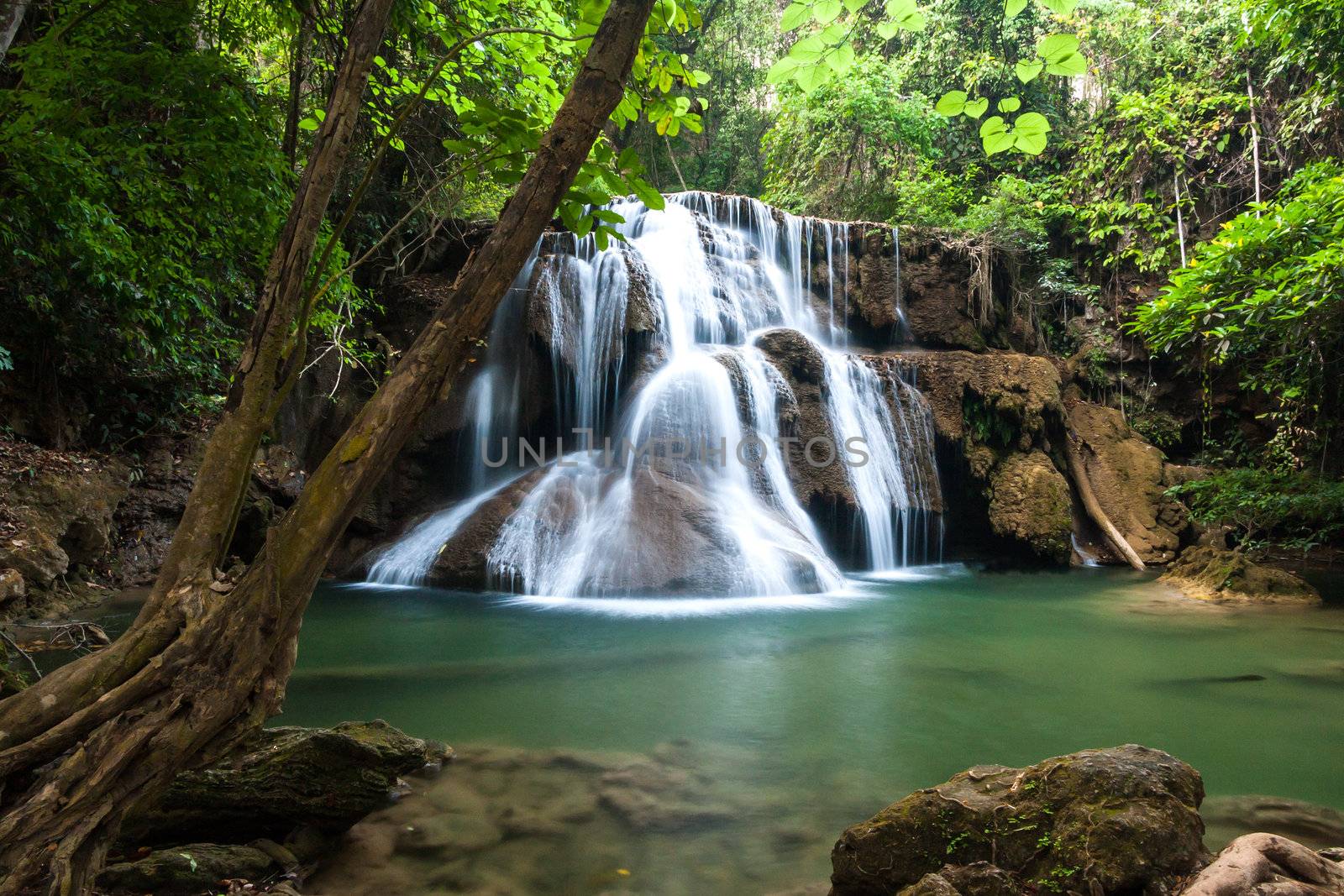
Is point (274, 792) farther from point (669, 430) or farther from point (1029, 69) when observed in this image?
point (669, 430)

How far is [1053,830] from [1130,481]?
12001mm

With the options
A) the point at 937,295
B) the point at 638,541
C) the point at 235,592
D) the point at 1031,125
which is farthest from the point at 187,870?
the point at 937,295

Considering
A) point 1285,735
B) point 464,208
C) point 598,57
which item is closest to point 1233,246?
point 1285,735

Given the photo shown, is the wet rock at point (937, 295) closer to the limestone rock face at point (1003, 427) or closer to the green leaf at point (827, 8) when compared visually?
the limestone rock face at point (1003, 427)

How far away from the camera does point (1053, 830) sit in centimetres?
238

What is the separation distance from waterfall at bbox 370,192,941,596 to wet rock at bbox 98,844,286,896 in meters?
5.76

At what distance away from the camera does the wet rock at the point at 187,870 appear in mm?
2320

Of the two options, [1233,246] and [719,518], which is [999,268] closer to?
[1233,246]

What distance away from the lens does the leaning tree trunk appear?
1553 millimetres

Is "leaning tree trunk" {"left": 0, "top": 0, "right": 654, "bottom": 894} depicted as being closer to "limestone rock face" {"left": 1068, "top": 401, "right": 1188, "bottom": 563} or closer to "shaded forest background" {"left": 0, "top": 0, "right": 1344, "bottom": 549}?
"shaded forest background" {"left": 0, "top": 0, "right": 1344, "bottom": 549}

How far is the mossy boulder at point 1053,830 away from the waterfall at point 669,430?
18.9 ft

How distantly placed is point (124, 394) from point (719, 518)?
23.1 feet

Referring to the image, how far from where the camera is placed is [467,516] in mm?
9945

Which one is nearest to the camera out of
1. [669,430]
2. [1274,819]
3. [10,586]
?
[1274,819]
